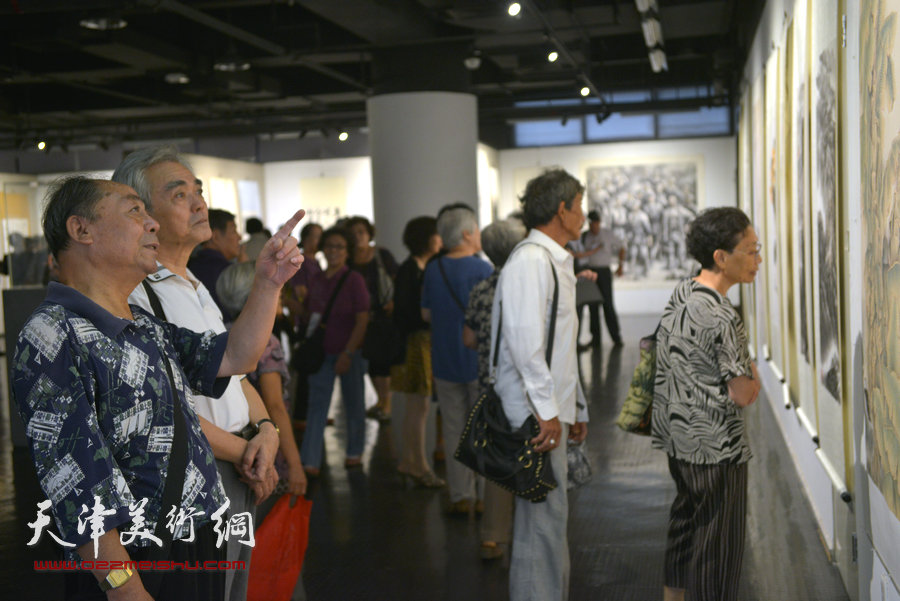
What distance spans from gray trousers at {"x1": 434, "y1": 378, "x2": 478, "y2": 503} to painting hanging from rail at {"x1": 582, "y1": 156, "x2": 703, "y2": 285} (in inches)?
586

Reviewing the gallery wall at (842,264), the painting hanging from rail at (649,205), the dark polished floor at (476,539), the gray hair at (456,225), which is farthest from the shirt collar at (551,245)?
the painting hanging from rail at (649,205)

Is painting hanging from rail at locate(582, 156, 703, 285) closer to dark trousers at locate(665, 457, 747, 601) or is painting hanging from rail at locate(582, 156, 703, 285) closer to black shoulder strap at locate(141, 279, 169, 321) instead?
dark trousers at locate(665, 457, 747, 601)

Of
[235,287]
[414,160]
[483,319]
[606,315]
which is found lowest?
[606,315]

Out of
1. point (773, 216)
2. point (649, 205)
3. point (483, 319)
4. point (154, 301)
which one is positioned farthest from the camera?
point (649, 205)

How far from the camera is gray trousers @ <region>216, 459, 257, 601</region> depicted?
2492 millimetres

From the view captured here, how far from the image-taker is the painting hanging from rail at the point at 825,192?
3766 millimetres

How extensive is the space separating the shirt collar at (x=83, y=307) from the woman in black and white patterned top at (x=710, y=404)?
81.7 inches

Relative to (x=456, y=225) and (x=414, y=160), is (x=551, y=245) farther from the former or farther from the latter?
(x=414, y=160)

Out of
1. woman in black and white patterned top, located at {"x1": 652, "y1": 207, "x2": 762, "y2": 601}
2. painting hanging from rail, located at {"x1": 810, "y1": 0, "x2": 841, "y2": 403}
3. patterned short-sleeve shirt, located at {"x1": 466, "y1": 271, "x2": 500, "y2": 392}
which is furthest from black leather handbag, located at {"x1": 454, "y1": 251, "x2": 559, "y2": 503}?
painting hanging from rail, located at {"x1": 810, "y1": 0, "x2": 841, "y2": 403}

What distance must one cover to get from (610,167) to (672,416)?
17.3 m

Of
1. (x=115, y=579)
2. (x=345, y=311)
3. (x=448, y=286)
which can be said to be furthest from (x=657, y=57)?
(x=115, y=579)

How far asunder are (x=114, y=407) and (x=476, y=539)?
138 inches

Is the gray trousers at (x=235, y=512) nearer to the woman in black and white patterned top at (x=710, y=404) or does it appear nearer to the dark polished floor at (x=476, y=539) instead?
the woman in black and white patterned top at (x=710, y=404)

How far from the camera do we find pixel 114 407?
1.93m
